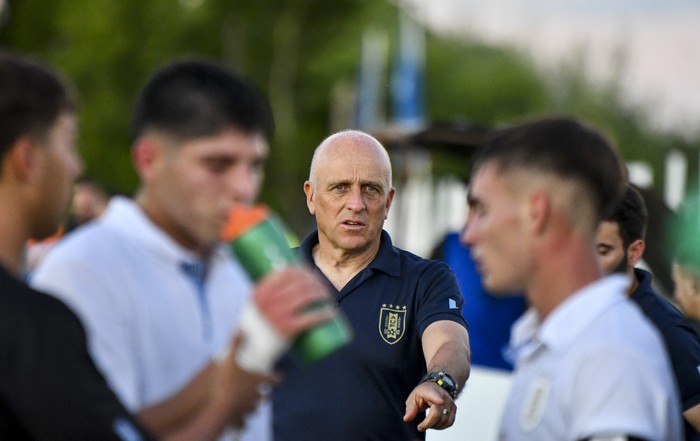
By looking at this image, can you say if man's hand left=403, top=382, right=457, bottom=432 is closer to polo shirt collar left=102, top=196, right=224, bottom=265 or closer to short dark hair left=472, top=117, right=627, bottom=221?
short dark hair left=472, top=117, right=627, bottom=221

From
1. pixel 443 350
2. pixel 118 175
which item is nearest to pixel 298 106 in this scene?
pixel 118 175

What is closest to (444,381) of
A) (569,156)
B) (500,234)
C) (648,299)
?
(648,299)

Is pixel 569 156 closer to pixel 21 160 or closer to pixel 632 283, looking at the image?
pixel 21 160

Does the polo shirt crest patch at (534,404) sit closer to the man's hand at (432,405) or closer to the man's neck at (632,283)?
the man's hand at (432,405)

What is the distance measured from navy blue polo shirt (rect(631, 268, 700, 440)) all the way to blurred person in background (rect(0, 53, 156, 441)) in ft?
8.04

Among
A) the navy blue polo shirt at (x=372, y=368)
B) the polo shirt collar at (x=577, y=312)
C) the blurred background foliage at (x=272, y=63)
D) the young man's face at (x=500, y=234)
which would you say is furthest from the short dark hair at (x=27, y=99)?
the blurred background foliage at (x=272, y=63)

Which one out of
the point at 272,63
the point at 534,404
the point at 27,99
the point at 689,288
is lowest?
the point at 272,63

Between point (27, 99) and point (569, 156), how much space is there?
4.53 feet

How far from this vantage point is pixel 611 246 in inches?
210

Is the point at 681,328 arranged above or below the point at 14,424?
below

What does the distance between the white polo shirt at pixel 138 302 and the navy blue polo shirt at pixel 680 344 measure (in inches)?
80.7

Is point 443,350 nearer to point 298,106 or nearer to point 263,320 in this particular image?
point 263,320

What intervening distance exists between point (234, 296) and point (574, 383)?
93 cm

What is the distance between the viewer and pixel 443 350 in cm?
546
